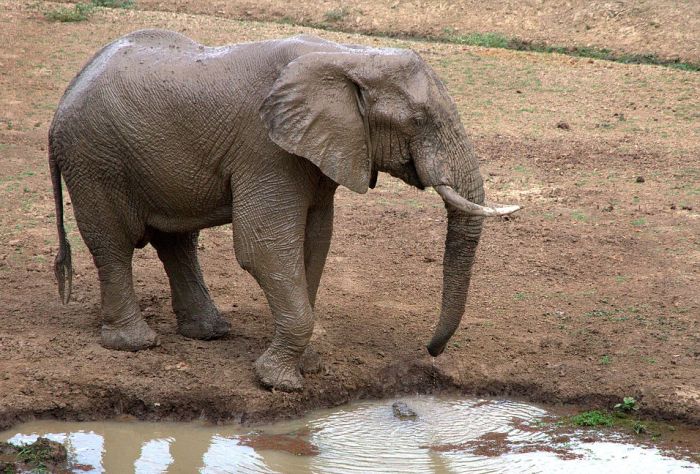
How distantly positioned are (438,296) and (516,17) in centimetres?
1269

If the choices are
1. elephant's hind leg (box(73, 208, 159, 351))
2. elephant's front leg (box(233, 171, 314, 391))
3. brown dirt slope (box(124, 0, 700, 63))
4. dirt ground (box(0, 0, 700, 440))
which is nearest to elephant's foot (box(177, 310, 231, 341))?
dirt ground (box(0, 0, 700, 440))

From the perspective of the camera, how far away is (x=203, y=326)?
26.8 feet

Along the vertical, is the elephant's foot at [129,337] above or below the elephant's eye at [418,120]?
below

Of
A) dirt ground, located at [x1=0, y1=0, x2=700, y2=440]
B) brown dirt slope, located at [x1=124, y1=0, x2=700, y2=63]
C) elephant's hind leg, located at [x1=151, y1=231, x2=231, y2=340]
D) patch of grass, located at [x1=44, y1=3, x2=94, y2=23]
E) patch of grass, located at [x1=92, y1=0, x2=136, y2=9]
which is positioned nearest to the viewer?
dirt ground, located at [x1=0, y1=0, x2=700, y2=440]

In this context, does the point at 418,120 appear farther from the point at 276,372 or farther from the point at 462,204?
the point at 276,372

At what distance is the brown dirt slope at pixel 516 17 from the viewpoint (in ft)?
63.5

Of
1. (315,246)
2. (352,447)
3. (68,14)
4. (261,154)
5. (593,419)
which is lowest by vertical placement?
(352,447)

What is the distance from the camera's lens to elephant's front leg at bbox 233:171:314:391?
23.1ft

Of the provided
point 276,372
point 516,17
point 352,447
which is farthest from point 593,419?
point 516,17

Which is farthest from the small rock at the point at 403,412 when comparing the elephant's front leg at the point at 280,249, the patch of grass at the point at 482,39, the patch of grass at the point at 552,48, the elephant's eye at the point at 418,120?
the patch of grass at the point at 482,39

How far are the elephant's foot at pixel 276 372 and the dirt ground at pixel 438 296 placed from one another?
7 centimetres

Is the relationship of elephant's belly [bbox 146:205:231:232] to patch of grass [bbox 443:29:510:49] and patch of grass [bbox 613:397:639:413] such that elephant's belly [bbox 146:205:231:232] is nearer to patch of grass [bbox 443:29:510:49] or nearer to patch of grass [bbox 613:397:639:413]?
patch of grass [bbox 613:397:639:413]

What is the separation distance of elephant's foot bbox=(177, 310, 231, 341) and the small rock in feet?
4.94

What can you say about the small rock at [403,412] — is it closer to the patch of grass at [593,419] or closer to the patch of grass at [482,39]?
the patch of grass at [593,419]
